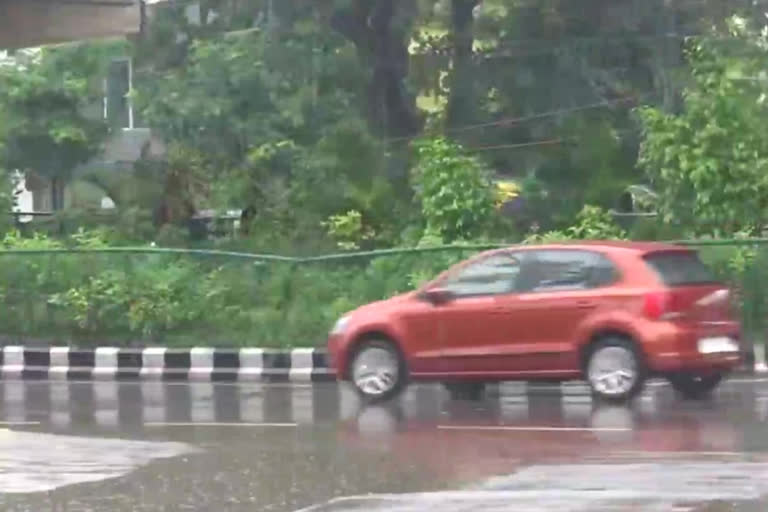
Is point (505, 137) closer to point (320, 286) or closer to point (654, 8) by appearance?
point (654, 8)

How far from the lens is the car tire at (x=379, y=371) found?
18484mm

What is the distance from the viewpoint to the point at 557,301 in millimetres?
17328

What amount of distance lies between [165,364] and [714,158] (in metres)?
8.13

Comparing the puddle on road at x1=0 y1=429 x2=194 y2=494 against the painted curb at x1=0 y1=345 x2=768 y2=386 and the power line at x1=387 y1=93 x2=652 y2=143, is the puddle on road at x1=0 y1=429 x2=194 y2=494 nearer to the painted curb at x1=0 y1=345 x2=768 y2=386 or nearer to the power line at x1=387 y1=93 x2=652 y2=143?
the painted curb at x1=0 y1=345 x2=768 y2=386

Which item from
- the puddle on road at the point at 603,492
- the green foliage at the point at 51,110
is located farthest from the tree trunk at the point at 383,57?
the puddle on road at the point at 603,492

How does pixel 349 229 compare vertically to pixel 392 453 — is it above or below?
above

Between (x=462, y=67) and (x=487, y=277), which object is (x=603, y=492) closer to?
(x=487, y=277)

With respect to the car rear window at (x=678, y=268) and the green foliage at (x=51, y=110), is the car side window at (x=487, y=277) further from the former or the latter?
the green foliage at (x=51, y=110)

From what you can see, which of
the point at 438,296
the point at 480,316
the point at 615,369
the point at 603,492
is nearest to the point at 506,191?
the point at 438,296

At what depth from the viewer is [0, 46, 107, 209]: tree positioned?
36875mm

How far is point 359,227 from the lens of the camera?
96.9 feet

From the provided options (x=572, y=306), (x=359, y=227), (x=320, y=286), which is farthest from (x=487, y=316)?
(x=359, y=227)

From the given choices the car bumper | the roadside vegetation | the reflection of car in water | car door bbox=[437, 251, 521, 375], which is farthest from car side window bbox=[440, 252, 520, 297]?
the roadside vegetation

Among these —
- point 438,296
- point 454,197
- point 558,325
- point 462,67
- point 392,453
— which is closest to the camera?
A: point 392,453
